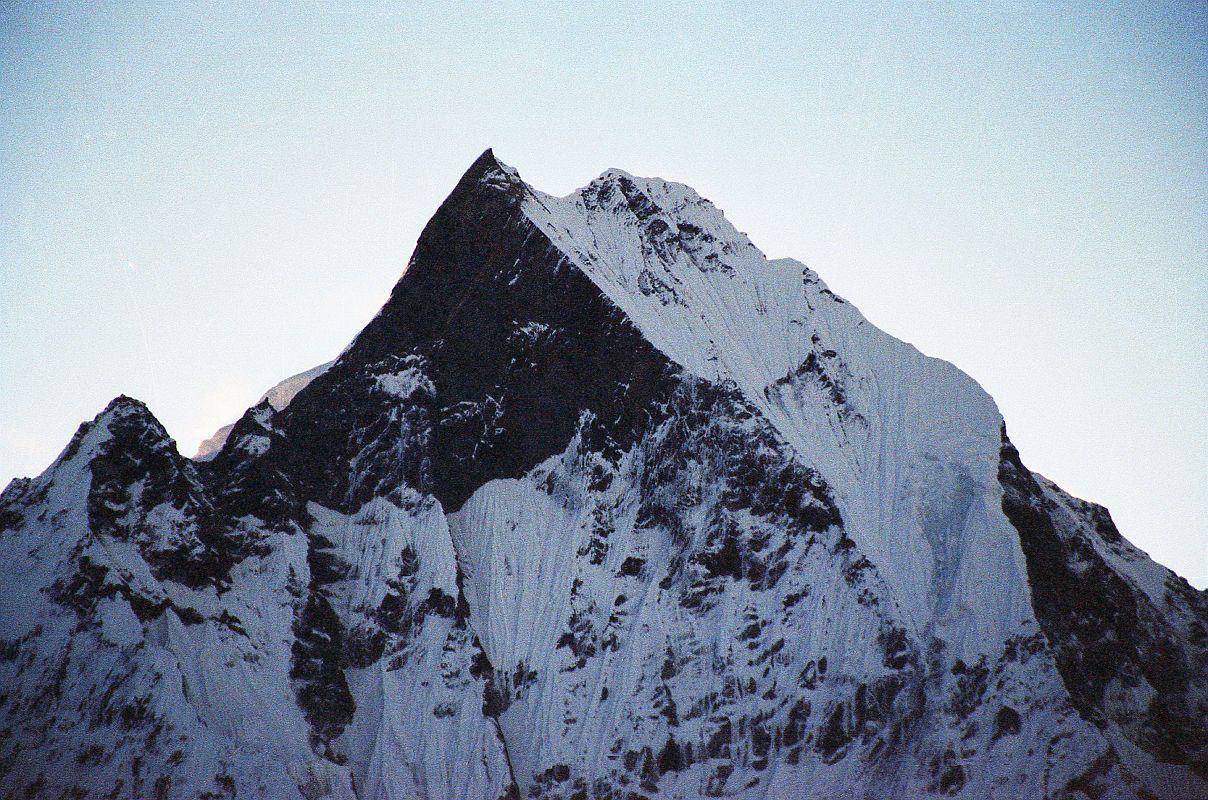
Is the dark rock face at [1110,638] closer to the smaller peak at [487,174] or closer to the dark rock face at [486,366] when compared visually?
the dark rock face at [486,366]

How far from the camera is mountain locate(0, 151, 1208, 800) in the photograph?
390 feet

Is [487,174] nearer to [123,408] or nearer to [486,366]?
[486,366]

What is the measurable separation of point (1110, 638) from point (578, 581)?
52170mm

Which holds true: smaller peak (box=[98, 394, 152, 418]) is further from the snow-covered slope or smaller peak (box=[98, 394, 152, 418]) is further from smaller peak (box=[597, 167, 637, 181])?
smaller peak (box=[597, 167, 637, 181])

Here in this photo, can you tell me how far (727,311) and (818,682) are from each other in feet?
166

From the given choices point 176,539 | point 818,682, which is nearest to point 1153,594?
point 818,682

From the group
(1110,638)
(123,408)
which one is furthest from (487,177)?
(1110,638)

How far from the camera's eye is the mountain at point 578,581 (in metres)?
119

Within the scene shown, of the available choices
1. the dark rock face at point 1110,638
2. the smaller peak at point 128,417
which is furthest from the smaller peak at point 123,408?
the dark rock face at point 1110,638

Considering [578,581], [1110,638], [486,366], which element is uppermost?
[486,366]

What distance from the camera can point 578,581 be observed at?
136000 mm

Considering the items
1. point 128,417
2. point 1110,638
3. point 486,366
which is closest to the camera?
point 1110,638

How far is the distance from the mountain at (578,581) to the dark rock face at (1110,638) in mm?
351

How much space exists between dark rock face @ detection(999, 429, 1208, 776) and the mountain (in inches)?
13.8
